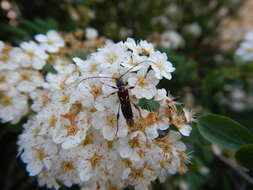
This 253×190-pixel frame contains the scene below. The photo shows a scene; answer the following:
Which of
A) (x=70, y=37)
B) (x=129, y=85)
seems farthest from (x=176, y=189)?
(x=129, y=85)

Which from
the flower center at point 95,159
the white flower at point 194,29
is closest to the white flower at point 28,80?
the flower center at point 95,159

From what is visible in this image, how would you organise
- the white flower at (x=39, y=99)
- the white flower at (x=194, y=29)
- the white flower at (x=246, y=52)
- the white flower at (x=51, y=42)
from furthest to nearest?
1. the white flower at (x=194, y=29)
2. the white flower at (x=246, y=52)
3. the white flower at (x=51, y=42)
4. the white flower at (x=39, y=99)

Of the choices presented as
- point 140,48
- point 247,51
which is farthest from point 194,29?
point 140,48

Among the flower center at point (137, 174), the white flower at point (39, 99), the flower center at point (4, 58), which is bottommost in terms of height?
the flower center at point (137, 174)

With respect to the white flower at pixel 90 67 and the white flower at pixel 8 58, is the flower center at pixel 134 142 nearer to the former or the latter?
the white flower at pixel 90 67

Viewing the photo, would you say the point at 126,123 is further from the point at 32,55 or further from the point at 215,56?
the point at 215,56
